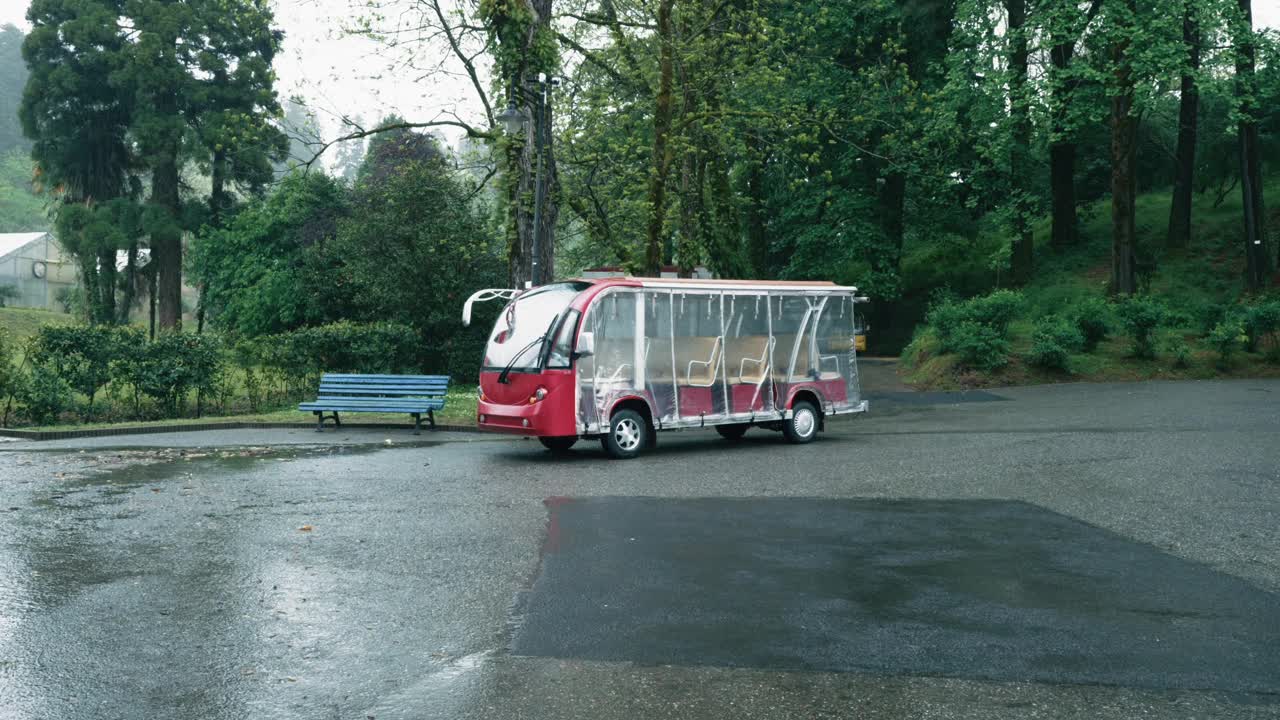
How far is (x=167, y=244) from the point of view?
46.1 meters

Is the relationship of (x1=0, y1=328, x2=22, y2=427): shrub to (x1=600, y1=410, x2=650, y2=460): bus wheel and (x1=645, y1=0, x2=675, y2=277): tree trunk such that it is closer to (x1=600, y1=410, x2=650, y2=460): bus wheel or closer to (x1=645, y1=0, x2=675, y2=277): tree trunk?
(x1=600, y1=410, x2=650, y2=460): bus wheel

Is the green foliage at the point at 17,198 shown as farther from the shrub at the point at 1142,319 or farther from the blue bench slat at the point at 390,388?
the shrub at the point at 1142,319

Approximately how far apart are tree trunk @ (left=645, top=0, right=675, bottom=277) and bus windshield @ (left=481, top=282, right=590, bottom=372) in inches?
345

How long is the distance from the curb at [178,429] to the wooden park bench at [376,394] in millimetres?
234

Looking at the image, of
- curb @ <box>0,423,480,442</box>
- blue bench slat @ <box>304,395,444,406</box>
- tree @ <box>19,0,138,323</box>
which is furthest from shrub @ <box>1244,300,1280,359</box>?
tree @ <box>19,0,138,323</box>

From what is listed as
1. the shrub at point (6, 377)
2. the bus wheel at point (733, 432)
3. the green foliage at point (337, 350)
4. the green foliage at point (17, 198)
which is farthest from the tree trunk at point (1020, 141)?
the green foliage at point (17, 198)

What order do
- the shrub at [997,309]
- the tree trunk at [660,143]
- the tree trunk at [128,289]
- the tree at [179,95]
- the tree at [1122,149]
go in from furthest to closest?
the tree trunk at [128,289] → the tree at [179,95] → the tree at [1122,149] → the shrub at [997,309] → the tree trunk at [660,143]

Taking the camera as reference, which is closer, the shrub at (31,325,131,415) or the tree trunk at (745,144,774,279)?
the shrub at (31,325,131,415)

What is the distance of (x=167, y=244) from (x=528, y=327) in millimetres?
36719

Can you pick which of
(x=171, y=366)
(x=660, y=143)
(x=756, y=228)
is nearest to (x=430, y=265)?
(x=660, y=143)

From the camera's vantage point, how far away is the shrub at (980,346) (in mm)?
24812

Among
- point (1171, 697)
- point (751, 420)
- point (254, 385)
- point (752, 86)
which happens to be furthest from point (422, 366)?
point (1171, 697)

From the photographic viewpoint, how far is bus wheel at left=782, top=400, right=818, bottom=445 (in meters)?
16.5

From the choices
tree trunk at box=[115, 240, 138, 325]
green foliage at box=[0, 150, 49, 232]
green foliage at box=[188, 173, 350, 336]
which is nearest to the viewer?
green foliage at box=[188, 173, 350, 336]
